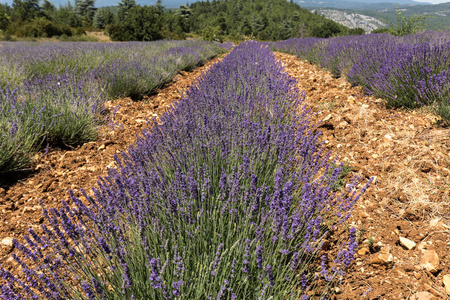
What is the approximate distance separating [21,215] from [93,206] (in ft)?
4.06

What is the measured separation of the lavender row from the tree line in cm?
1631

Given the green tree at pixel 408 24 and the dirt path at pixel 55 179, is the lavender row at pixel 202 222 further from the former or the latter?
the green tree at pixel 408 24

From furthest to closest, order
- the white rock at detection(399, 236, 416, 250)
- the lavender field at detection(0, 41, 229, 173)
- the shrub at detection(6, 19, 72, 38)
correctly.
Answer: the shrub at detection(6, 19, 72, 38), the lavender field at detection(0, 41, 229, 173), the white rock at detection(399, 236, 416, 250)

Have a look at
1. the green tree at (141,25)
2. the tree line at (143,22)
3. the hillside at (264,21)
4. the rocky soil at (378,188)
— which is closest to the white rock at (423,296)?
the rocky soil at (378,188)

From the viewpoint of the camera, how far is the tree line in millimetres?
19688

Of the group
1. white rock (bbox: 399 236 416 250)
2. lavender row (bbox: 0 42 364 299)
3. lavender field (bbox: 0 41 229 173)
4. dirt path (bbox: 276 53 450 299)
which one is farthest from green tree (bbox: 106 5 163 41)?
white rock (bbox: 399 236 416 250)

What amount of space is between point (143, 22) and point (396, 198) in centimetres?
2192

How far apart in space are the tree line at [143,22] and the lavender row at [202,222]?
53.5ft

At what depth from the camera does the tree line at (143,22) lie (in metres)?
19.7

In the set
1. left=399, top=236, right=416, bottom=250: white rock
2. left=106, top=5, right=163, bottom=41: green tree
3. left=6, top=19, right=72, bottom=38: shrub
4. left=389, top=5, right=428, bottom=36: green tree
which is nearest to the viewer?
left=399, top=236, right=416, bottom=250: white rock

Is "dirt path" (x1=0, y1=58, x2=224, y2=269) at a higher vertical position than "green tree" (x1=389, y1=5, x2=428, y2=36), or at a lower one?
lower

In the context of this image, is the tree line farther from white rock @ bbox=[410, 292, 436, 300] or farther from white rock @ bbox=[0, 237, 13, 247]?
white rock @ bbox=[410, 292, 436, 300]

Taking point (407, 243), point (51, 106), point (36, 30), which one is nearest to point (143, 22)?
point (36, 30)

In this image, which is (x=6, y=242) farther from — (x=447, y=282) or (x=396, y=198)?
(x=396, y=198)
